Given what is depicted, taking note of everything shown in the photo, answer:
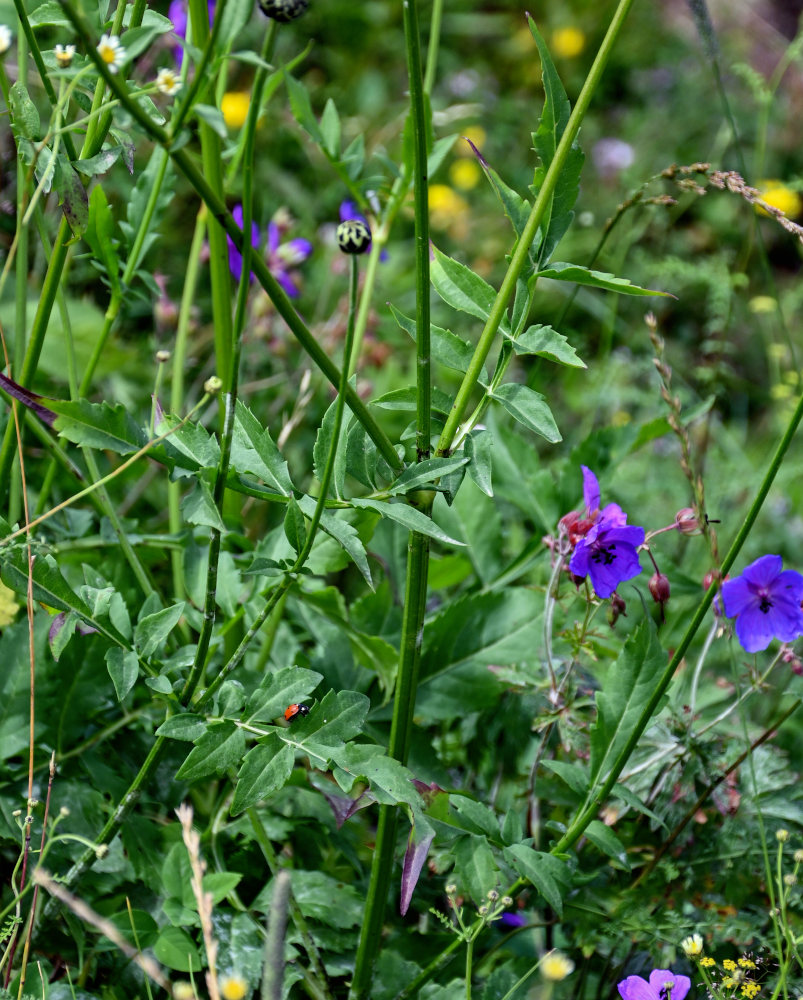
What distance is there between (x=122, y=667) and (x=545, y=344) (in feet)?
1.58

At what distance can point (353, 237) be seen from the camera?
71 centimetres

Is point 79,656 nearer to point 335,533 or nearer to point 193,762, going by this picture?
point 193,762

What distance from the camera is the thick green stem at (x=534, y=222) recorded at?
0.82 m

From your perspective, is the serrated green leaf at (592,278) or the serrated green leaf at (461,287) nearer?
the serrated green leaf at (592,278)

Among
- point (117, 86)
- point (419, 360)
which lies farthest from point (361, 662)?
point (117, 86)

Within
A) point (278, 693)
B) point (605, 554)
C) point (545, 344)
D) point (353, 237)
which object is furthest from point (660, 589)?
point (353, 237)

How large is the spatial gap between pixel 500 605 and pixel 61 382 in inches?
46.6

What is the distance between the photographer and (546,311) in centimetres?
301

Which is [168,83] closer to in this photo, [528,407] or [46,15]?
[46,15]

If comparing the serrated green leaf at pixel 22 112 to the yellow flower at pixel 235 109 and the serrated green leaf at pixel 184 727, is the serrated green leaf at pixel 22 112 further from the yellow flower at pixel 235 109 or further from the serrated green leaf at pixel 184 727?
the yellow flower at pixel 235 109

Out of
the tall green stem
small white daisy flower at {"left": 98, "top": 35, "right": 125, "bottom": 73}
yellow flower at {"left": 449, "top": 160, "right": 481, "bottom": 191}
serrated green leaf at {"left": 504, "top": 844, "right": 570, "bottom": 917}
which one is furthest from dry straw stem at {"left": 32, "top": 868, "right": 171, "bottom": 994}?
yellow flower at {"left": 449, "top": 160, "right": 481, "bottom": 191}

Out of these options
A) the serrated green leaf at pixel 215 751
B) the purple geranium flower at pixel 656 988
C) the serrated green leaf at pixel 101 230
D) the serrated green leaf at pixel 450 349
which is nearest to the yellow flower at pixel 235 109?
the serrated green leaf at pixel 101 230

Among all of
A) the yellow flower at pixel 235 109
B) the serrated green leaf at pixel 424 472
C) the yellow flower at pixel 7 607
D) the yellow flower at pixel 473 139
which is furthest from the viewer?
the yellow flower at pixel 473 139

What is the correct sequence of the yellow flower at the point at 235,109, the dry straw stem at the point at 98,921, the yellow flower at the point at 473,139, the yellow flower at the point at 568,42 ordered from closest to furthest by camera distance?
the dry straw stem at the point at 98,921 < the yellow flower at the point at 235,109 < the yellow flower at the point at 473,139 < the yellow flower at the point at 568,42
